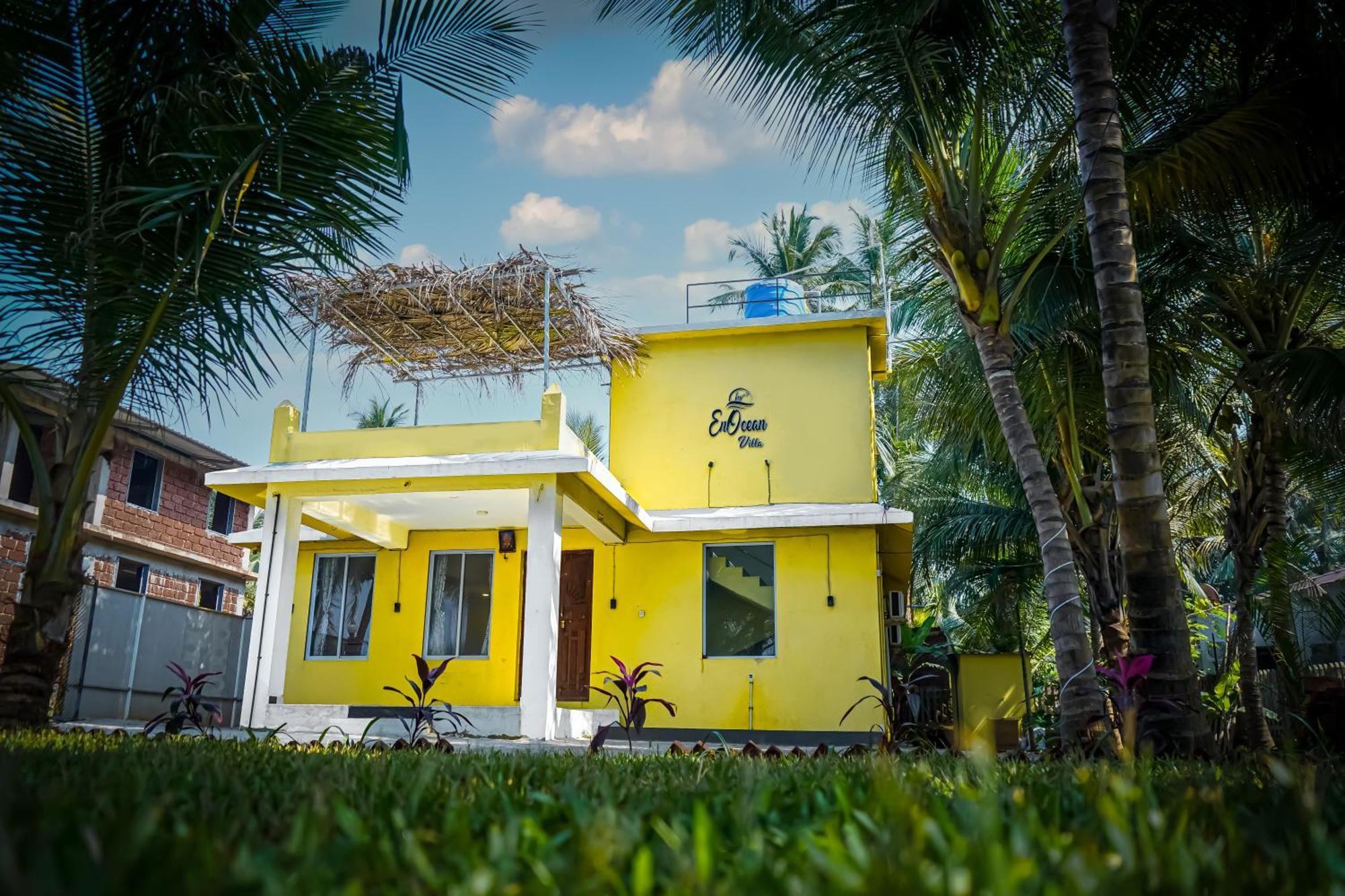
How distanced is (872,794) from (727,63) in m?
6.59

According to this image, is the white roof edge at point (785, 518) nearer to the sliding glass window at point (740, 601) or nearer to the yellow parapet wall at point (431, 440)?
the sliding glass window at point (740, 601)

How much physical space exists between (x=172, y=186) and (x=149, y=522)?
15.7m

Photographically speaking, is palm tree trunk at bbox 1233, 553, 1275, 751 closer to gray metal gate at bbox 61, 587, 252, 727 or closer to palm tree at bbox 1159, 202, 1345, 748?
palm tree at bbox 1159, 202, 1345, 748

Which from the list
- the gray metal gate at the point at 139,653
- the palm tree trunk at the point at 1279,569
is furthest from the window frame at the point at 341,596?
the palm tree trunk at the point at 1279,569

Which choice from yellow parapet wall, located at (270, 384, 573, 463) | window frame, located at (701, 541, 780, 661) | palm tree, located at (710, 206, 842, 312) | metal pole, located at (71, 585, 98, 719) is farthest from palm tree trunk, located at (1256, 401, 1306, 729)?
palm tree, located at (710, 206, 842, 312)

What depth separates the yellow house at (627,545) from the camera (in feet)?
37.1

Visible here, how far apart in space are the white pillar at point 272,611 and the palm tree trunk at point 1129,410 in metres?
8.91

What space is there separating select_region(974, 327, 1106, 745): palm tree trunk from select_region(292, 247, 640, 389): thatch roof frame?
19.6 ft

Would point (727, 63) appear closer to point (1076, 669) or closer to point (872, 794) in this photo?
point (1076, 669)

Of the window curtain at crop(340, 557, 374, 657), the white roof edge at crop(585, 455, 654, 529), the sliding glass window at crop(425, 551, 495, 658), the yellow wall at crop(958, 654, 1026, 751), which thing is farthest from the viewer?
the window curtain at crop(340, 557, 374, 657)

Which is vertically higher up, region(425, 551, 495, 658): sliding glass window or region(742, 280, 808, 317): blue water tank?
region(742, 280, 808, 317): blue water tank

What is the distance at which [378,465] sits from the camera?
11.1 m

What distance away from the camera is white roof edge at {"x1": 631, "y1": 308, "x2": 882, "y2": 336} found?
13.4m

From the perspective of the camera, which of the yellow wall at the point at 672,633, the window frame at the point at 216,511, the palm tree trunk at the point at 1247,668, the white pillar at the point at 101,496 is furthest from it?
the window frame at the point at 216,511
